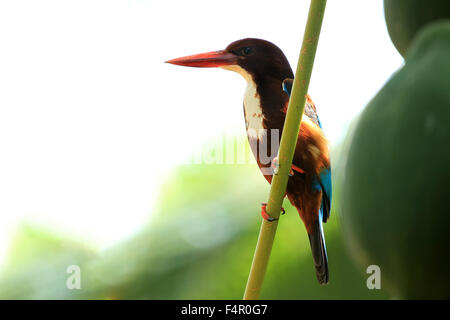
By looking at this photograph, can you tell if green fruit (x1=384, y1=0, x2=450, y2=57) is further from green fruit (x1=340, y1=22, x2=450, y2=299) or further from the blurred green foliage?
the blurred green foliage

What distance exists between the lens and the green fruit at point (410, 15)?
0.47 m

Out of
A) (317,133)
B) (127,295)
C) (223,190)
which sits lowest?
(127,295)

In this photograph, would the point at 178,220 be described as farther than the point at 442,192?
Yes

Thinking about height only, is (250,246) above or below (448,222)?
below

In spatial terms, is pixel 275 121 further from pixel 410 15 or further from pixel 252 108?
pixel 410 15

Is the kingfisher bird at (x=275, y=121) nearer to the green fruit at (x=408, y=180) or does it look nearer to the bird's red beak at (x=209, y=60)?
the bird's red beak at (x=209, y=60)

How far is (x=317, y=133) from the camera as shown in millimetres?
742

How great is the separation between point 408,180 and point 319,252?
0.30 metres

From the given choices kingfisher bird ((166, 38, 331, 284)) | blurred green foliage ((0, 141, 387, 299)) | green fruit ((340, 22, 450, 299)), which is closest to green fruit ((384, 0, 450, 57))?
green fruit ((340, 22, 450, 299))

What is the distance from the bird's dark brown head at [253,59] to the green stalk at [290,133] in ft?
1.03

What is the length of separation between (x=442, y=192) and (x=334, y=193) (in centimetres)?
44
